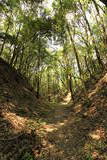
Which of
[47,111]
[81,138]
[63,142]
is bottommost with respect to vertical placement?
[63,142]

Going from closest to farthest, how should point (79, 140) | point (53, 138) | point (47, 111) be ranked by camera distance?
1. point (79, 140)
2. point (53, 138)
3. point (47, 111)

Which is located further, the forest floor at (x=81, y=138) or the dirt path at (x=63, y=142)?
the dirt path at (x=63, y=142)

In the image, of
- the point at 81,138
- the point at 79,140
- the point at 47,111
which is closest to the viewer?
the point at 79,140

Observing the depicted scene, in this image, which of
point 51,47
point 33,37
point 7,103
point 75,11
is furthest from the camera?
point 51,47

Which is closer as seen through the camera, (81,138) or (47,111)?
(81,138)

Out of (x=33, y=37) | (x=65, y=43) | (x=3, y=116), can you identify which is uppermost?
(x=33, y=37)

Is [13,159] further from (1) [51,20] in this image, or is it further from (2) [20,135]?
(1) [51,20]

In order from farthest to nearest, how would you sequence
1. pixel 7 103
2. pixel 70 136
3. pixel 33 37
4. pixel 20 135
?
pixel 33 37 < pixel 7 103 < pixel 70 136 < pixel 20 135

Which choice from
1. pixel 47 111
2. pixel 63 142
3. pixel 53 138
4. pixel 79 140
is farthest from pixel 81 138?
pixel 47 111

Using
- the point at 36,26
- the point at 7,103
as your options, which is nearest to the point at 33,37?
the point at 36,26

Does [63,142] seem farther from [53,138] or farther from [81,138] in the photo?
[81,138]

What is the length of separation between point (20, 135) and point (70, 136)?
104 inches

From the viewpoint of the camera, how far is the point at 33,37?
24656 mm

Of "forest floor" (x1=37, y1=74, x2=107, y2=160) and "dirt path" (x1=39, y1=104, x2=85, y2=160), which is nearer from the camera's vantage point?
"forest floor" (x1=37, y1=74, x2=107, y2=160)
